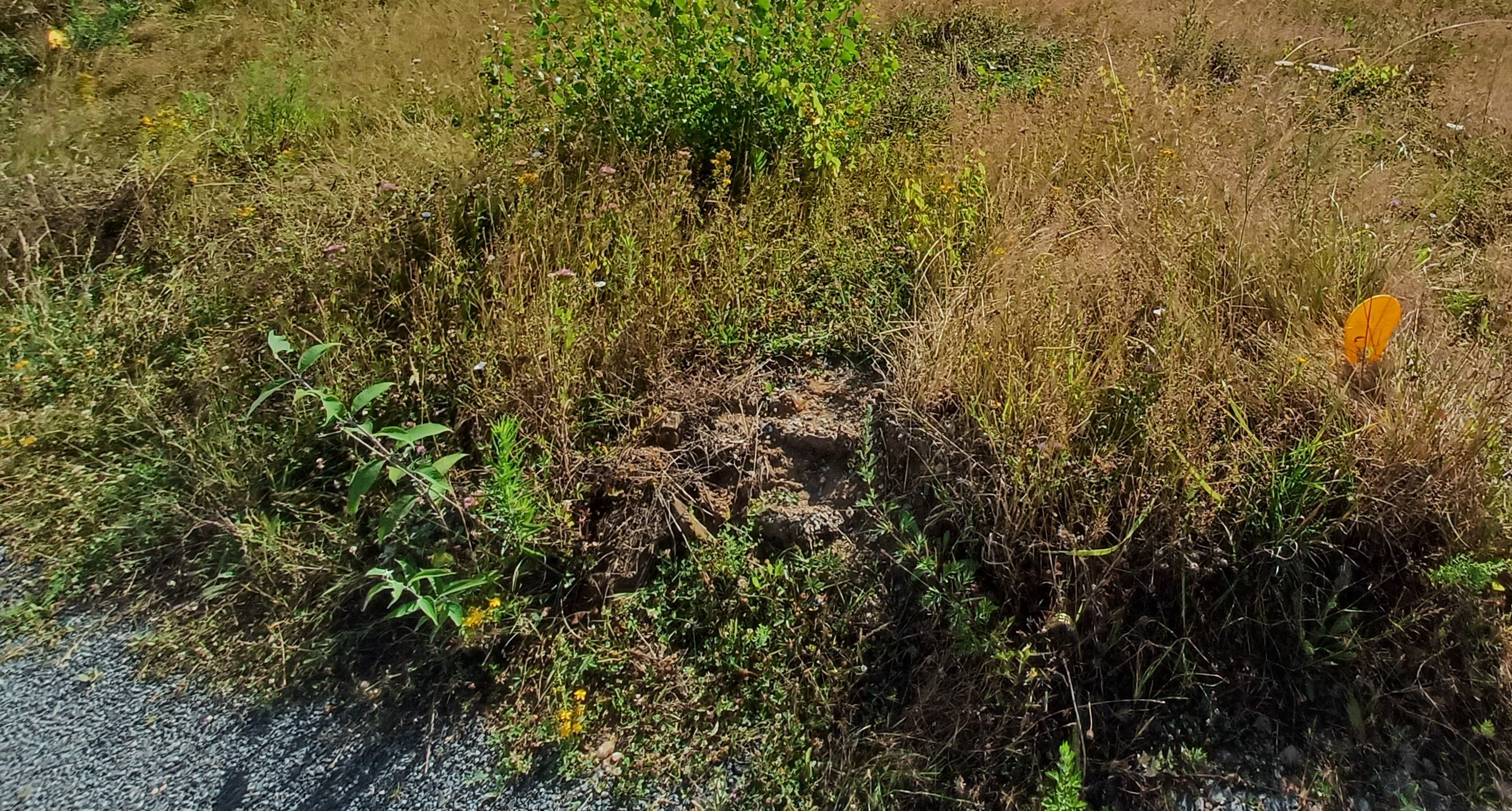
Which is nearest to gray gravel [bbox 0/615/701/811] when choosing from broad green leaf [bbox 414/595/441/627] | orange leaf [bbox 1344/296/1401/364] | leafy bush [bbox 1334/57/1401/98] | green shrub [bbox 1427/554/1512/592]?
broad green leaf [bbox 414/595/441/627]

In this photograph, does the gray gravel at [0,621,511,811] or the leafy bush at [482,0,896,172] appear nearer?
the gray gravel at [0,621,511,811]

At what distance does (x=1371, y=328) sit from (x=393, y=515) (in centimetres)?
296

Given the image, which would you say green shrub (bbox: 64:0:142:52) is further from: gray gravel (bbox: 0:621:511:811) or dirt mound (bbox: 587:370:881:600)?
dirt mound (bbox: 587:370:881:600)

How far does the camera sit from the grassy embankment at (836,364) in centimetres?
242

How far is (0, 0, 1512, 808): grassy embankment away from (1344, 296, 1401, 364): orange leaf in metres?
0.07

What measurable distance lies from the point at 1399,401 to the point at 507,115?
139 inches

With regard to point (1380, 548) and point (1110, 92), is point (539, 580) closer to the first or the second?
point (1380, 548)

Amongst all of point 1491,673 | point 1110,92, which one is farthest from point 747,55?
point 1491,673

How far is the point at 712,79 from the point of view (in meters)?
3.75

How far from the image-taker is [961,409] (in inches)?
109

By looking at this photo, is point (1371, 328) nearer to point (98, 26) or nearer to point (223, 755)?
point (223, 755)

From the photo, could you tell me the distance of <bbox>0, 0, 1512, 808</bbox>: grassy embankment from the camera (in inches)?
95.2

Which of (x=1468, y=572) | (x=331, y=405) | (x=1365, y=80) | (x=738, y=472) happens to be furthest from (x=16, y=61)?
(x=1365, y=80)

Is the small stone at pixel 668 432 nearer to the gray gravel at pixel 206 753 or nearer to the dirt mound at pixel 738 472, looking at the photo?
the dirt mound at pixel 738 472
